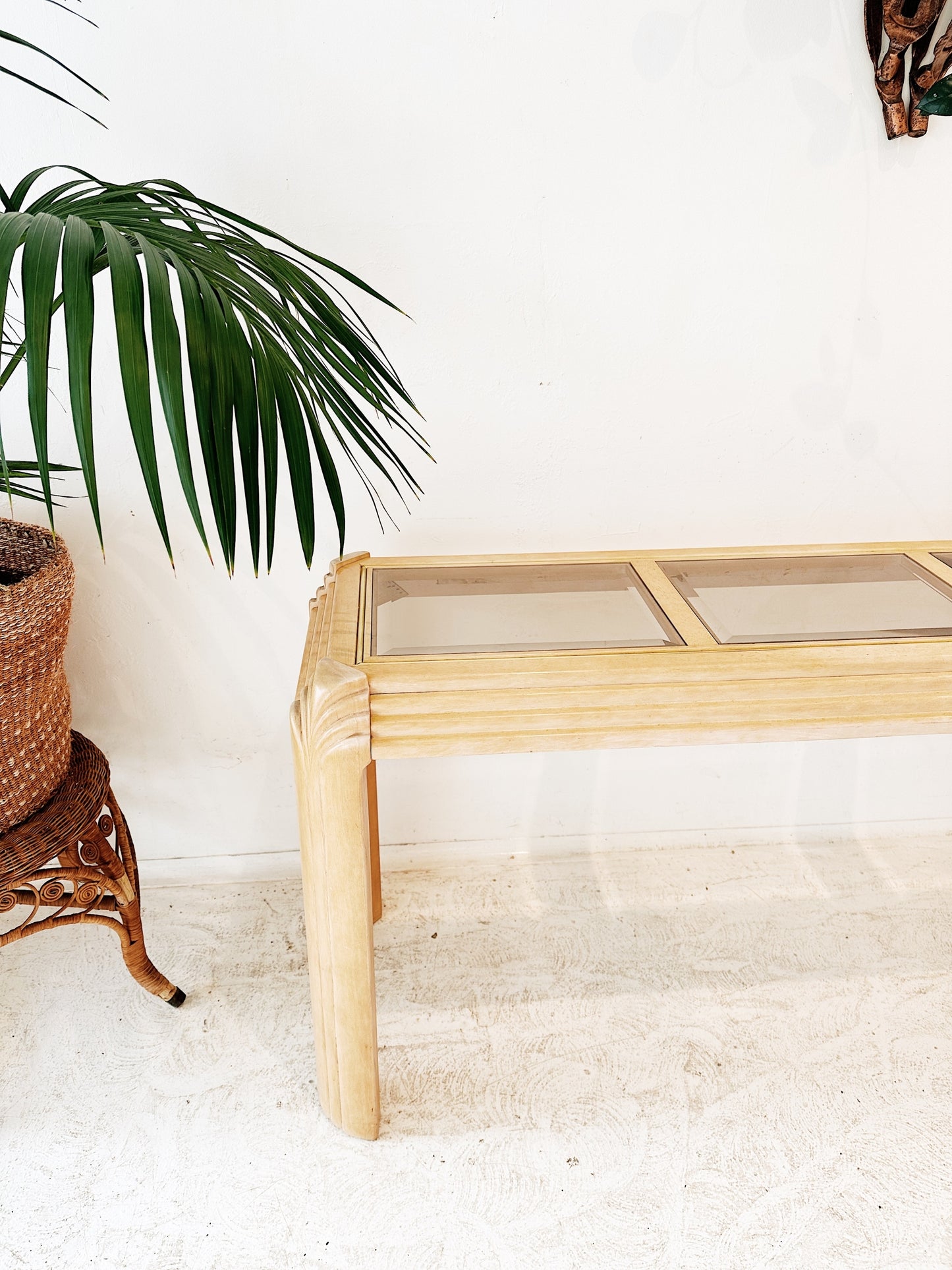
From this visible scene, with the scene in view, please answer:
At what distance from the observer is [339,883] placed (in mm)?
939

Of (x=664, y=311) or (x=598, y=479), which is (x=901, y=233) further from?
(x=598, y=479)

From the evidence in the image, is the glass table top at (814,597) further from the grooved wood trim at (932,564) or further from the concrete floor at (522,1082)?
the concrete floor at (522,1082)

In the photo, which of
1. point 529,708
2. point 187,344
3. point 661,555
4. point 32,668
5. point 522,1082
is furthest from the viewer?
point 661,555

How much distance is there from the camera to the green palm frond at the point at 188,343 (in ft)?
2.00

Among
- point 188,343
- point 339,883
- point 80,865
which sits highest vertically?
point 188,343

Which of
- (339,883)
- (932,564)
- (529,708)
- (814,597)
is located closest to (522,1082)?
(339,883)

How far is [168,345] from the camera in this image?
0.65 m

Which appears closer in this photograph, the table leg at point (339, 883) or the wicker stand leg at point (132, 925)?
the table leg at point (339, 883)

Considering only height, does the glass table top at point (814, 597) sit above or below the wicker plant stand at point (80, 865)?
above

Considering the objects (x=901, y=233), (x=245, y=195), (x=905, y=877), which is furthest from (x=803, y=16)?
(x=905, y=877)

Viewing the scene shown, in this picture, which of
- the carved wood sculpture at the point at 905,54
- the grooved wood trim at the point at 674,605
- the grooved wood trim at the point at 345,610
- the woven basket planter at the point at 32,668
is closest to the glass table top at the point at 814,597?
the grooved wood trim at the point at 674,605

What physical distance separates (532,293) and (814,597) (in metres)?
0.59

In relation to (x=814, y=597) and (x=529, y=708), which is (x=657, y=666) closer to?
(x=529, y=708)

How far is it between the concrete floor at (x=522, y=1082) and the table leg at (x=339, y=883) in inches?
3.6
